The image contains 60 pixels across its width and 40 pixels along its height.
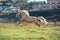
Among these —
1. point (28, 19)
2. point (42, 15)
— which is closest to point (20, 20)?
point (28, 19)

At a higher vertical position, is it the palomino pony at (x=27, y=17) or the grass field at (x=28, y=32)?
the palomino pony at (x=27, y=17)

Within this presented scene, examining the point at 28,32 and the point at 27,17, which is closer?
the point at 28,32

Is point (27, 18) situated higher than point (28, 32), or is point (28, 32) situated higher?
point (27, 18)

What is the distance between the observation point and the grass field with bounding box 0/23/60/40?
3.26m

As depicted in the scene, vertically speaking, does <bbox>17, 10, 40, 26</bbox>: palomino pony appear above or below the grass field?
above

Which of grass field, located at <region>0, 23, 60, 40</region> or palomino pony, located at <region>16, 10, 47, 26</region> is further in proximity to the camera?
palomino pony, located at <region>16, 10, 47, 26</region>

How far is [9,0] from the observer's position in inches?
138

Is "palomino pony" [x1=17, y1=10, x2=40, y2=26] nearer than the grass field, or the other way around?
the grass field

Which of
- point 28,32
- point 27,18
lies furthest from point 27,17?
point 28,32

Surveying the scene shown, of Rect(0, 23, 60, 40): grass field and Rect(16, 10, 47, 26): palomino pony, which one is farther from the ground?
Rect(16, 10, 47, 26): palomino pony

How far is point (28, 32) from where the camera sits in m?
3.34

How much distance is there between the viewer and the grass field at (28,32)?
10.7ft

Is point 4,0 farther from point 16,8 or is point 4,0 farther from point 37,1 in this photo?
point 37,1

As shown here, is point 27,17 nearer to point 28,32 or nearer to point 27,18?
point 27,18
